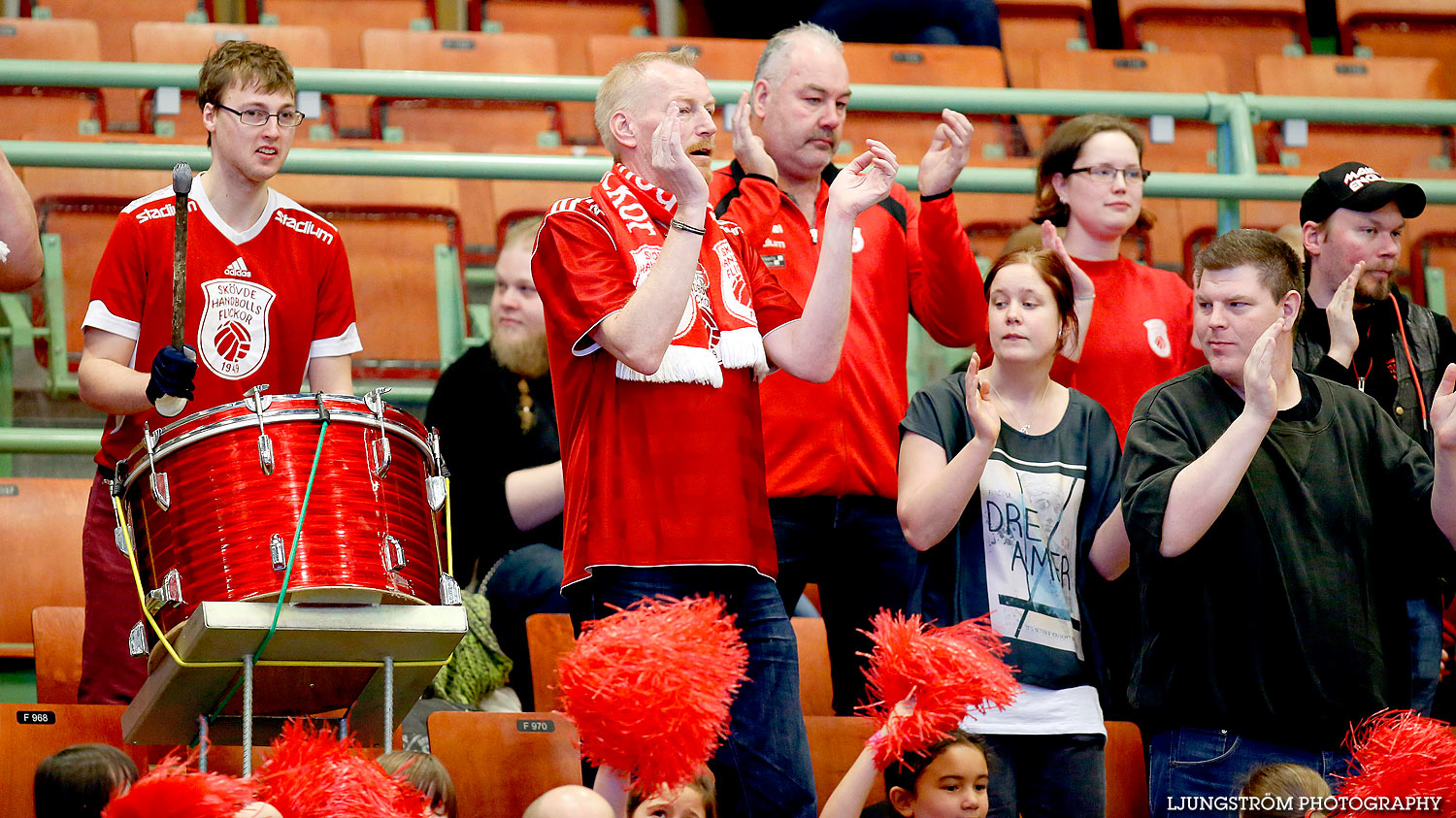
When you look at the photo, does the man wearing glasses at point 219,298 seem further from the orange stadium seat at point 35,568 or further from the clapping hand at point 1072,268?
the clapping hand at point 1072,268

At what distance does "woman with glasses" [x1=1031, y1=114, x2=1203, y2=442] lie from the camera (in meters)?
3.66

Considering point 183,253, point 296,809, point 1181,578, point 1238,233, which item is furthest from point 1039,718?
point 183,253

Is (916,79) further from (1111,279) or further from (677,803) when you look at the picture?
(677,803)

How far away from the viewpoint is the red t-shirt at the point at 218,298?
3121 mm

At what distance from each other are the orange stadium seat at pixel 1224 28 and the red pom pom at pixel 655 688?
5.61 meters

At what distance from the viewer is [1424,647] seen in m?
2.93

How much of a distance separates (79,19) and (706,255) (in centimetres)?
437

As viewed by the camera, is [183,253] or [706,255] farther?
[183,253]

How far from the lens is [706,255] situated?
8.59 ft

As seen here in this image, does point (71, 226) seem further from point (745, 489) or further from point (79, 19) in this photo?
point (745, 489)

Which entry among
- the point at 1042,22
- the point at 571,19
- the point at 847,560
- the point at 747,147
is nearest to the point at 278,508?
the point at 847,560

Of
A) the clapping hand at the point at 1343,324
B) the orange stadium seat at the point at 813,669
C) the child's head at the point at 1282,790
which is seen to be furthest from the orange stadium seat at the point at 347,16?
the child's head at the point at 1282,790

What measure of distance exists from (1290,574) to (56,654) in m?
2.59

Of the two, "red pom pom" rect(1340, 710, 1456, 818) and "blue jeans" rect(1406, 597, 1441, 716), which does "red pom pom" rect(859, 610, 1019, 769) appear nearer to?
"red pom pom" rect(1340, 710, 1456, 818)
